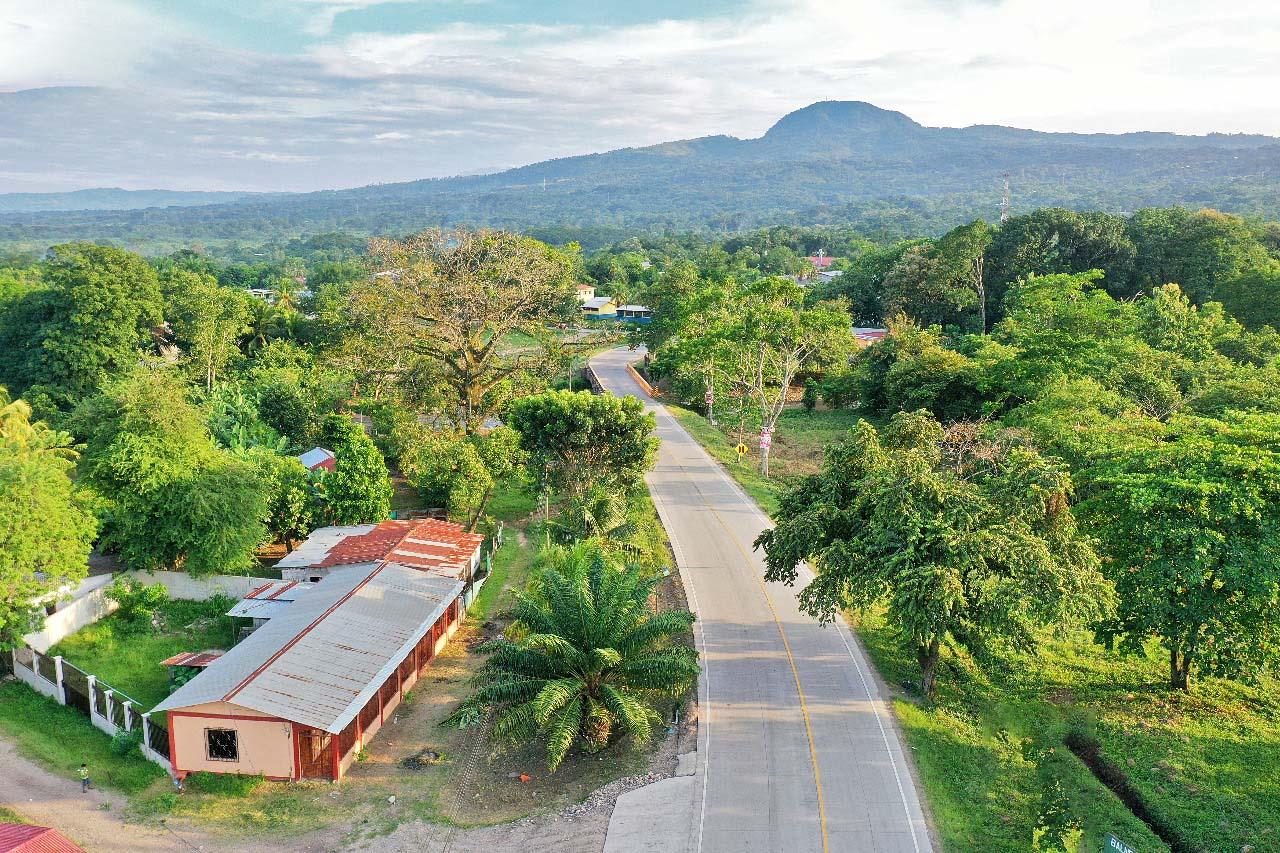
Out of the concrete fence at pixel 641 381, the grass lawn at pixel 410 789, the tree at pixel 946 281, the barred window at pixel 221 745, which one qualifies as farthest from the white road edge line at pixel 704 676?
the tree at pixel 946 281

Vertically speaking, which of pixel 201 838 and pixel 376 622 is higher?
pixel 376 622

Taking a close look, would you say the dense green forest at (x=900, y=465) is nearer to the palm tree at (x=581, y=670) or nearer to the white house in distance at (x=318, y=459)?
the white house in distance at (x=318, y=459)

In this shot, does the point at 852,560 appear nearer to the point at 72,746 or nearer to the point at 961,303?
the point at 72,746

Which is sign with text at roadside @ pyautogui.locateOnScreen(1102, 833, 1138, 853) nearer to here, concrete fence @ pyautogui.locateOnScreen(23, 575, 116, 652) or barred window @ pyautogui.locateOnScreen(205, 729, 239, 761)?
barred window @ pyautogui.locateOnScreen(205, 729, 239, 761)

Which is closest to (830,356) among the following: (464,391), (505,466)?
(464,391)

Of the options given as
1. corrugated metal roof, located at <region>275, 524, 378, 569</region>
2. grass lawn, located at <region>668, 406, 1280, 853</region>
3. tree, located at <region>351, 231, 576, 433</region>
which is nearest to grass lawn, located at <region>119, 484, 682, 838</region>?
grass lawn, located at <region>668, 406, 1280, 853</region>

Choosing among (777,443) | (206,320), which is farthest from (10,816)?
(206,320)

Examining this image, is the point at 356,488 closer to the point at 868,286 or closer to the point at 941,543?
the point at 941,543
